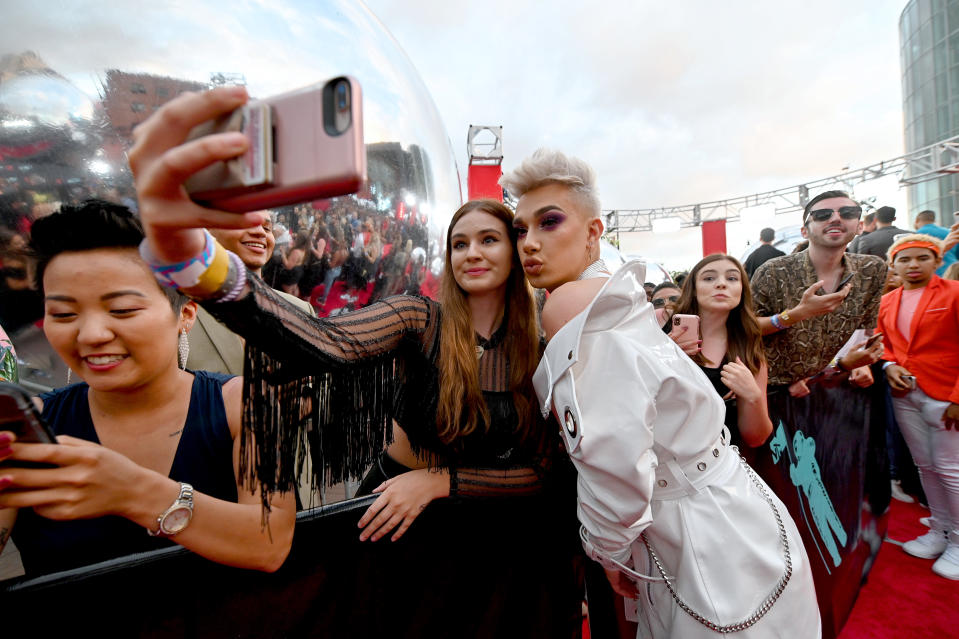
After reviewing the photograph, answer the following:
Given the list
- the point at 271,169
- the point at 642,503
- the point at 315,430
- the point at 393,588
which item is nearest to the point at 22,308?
the point at 315,430

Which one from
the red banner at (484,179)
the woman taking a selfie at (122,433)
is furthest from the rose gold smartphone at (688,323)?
the red banner at (484,179)

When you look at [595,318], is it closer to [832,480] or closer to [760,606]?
[760,606]

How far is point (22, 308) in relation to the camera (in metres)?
1.09

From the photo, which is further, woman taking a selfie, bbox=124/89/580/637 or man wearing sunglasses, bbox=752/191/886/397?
man wearing sunglasses, bbox=752/191/886/397

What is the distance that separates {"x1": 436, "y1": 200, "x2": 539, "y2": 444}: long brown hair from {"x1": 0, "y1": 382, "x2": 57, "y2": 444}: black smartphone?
2.93 feet

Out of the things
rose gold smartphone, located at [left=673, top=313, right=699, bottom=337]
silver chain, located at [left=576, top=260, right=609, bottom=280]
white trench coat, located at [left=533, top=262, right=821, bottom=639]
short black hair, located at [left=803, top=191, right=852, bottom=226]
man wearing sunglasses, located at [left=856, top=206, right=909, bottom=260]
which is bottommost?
white trench coat, located at [left=533, top=262, right=821, bottom=639]

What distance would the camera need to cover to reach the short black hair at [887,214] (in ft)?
20.2

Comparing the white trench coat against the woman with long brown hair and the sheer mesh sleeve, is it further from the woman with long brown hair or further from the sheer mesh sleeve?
the woman with long brown hair

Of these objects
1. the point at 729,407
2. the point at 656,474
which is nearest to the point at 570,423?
the point at 656,474

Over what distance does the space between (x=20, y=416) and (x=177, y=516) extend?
1.03 feet

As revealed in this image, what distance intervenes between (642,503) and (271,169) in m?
1.07

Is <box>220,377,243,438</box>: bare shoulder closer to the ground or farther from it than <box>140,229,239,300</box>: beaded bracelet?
closer to the ground

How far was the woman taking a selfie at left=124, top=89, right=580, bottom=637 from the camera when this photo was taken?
104 centimetres

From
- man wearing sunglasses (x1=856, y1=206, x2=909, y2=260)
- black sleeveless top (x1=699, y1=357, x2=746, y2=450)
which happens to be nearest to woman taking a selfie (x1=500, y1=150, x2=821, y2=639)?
black sleeveless top (x1=699, y1=357, x2=746, y2=450)
